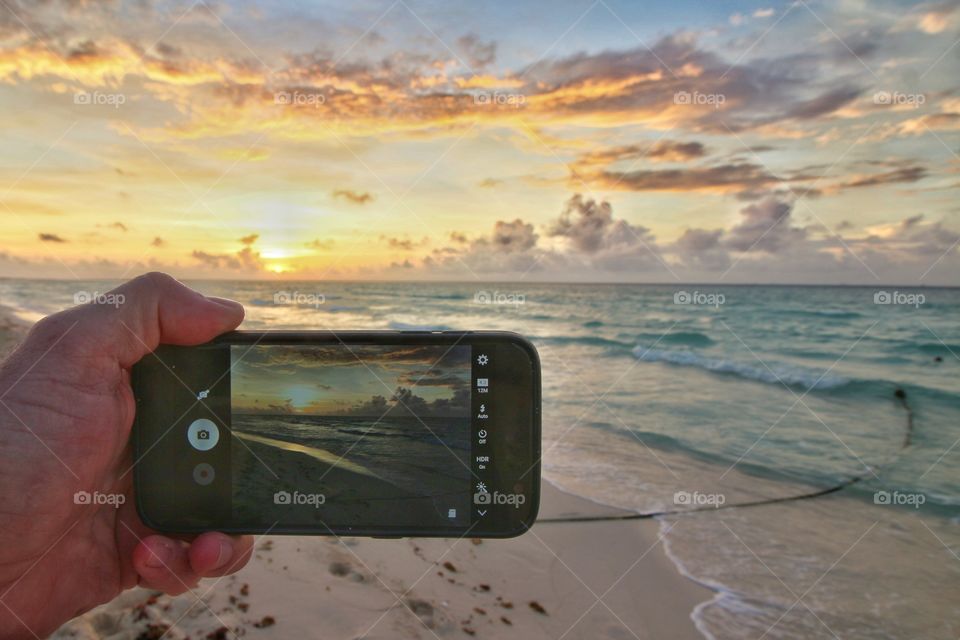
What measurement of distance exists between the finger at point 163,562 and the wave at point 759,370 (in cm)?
1458

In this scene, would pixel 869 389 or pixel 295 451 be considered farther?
pixel 869 389

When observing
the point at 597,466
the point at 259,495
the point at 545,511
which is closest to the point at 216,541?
Result: the point at 259,495

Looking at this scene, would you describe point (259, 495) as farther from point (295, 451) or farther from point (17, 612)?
point (17, 612)

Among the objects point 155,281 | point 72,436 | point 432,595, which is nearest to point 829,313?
point 432,595

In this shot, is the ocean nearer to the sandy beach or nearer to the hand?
the sandy beach

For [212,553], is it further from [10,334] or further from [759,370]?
[759,370]

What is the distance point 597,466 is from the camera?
6.78 m

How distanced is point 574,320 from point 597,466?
18901 mm

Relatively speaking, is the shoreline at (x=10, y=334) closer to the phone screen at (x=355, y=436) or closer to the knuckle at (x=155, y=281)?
the knuckle at (x=155, y=281)

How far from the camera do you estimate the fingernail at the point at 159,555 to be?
1933mm

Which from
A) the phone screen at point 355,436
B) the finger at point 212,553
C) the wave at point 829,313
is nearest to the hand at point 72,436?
the finger at point 212,553

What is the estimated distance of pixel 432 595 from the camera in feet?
12.5

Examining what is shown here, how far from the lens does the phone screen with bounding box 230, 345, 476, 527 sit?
1897mm

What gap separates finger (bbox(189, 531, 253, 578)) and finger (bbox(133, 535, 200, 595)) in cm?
6
